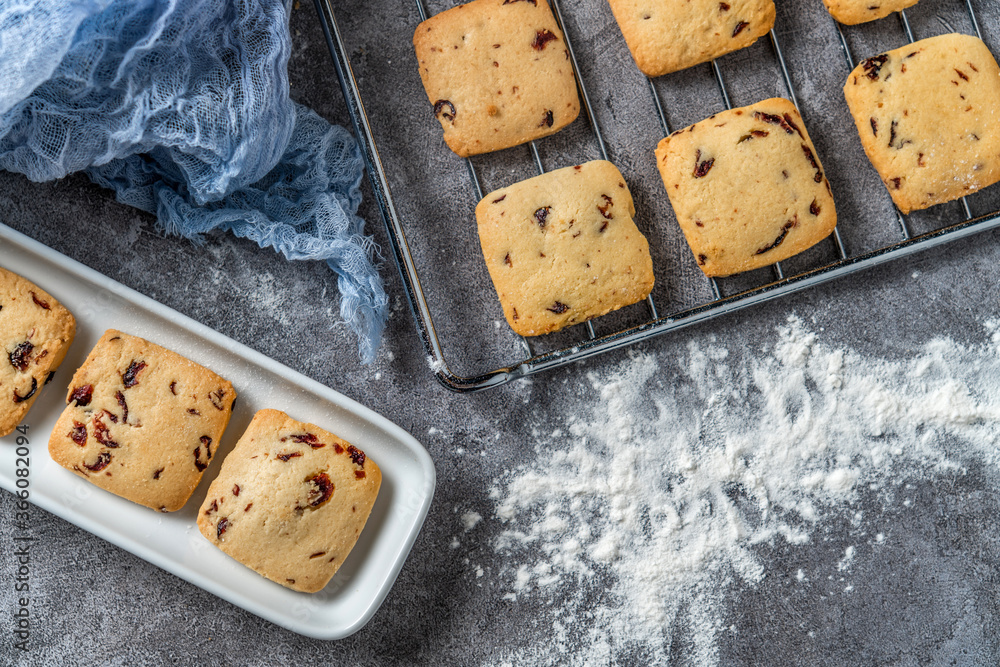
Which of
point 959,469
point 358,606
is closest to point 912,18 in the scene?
point 959,469

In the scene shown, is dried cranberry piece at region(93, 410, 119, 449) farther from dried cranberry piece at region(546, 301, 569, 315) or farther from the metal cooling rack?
dried cranberry piece at region(546, 301, 569, 315)

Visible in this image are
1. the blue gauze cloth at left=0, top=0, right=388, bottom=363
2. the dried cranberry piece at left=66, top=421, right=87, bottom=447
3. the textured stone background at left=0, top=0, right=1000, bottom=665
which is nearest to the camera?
the blue gauze cloth at left=0, top=0, right=388, bottom=363

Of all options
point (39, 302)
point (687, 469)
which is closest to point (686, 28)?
point (687, 469)

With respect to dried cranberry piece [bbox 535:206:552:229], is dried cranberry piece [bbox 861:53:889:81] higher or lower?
higher

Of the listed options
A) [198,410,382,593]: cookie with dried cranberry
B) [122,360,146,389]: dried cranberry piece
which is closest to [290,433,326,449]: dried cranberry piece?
[198,410,382,593]: cookie with dried cranberry

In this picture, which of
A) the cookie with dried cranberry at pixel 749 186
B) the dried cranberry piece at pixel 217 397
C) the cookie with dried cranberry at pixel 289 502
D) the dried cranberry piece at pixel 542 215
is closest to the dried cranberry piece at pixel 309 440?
the cookie with dried cranberry at pixel 289 502

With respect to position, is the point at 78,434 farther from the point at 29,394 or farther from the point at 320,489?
the point at 320,489

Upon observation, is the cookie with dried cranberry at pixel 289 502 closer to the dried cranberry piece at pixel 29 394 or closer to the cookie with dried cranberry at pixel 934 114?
the dried cranberry piece at pixel 29 394
